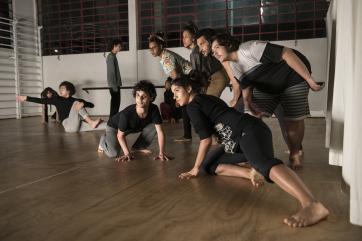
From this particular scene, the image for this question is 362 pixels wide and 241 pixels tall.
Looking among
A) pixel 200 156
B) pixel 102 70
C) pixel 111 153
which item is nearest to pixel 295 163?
pixel 200 156

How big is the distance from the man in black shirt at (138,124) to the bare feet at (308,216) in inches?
52.7

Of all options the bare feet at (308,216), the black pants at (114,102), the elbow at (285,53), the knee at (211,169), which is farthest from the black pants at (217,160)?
the black pants at (114,102)

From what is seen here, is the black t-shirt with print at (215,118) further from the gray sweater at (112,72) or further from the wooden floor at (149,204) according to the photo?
the gray sweater at (112,72)

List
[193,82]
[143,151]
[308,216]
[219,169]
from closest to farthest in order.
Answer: [308,216], [193,82], [219,169], [143,151]

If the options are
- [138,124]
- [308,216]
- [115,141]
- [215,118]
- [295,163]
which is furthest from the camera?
[115,141]

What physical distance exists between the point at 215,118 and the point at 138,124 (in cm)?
100

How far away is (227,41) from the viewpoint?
195 centimetres

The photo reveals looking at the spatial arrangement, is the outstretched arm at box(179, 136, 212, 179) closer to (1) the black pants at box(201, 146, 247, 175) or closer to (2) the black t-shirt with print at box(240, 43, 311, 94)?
(1) the black pants at box(201, 146, 247, 175)

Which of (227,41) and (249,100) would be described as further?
(249,100)

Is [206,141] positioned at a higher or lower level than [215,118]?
lower

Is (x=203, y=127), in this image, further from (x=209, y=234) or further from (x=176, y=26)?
(x=176, y=26)

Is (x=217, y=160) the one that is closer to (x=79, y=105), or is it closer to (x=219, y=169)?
(x=219, y=169)

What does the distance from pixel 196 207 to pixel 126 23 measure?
6.80 m

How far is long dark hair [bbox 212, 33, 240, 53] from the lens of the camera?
1934mm
